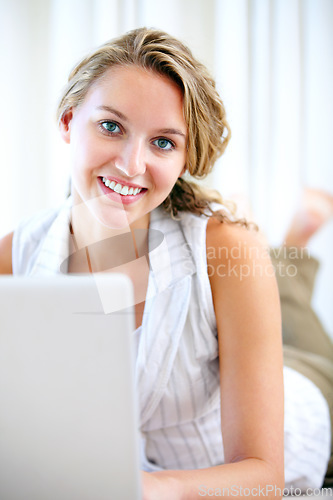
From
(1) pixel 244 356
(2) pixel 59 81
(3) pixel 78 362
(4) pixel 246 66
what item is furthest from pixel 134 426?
(4) pixel 246 66

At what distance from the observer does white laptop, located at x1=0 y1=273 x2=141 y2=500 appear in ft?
1.26

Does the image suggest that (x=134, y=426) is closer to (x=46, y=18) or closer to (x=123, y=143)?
(x=123, y=143)

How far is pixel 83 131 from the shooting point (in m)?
0.86

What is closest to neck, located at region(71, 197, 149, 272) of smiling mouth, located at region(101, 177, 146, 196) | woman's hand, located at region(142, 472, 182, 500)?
smiling mouth, located at region(101, 177, 146, 196)

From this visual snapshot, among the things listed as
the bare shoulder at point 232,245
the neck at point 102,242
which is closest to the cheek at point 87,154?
the neck at point 102,242

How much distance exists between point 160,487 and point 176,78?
2.12ft

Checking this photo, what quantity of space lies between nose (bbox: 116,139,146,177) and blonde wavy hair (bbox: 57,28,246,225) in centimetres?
10

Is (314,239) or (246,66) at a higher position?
(246,66)

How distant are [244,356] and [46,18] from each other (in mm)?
1728

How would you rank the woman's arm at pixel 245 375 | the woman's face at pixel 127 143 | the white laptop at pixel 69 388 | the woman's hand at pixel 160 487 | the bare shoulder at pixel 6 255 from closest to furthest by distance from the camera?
the white laptop at pixel 69 388, the woman's hand at pixel 160 487, the woman's arm at pixel 245 375, the woman's face at pixel 127 143, the bare shoulder at pixel 6 255

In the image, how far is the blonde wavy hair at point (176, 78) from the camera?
798 mm

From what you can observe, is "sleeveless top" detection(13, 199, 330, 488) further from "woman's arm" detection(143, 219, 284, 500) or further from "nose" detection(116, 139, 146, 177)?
"nose" detection(116, 139, 146, 177)

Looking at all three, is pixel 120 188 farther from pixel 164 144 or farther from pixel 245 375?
pixel 245 375

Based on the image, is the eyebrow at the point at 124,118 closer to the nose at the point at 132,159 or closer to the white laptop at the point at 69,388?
the nose at the point at 132,159
